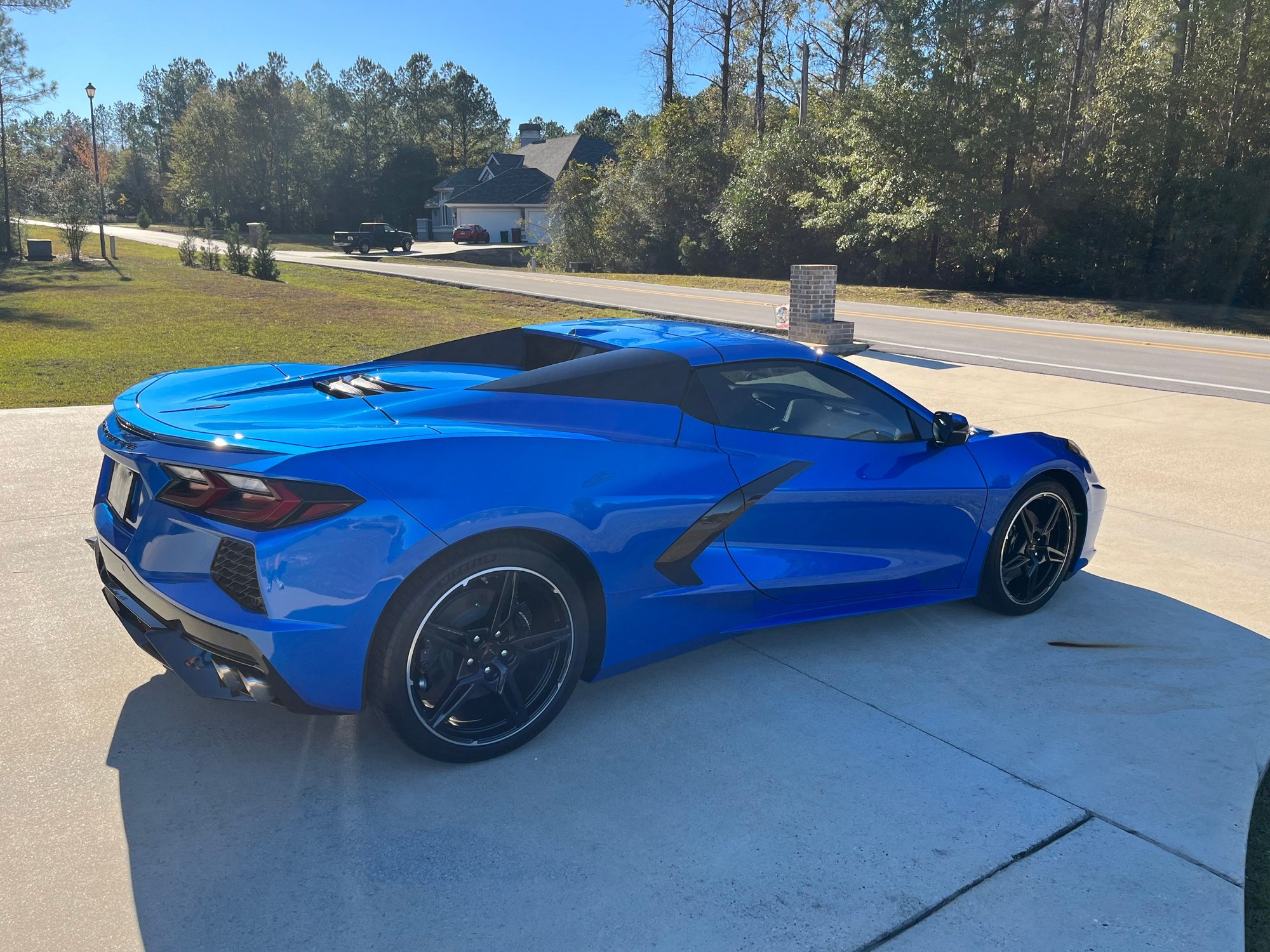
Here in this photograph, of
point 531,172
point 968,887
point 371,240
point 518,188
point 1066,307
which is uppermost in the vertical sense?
point 531,172

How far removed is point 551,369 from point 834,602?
5.07 feet

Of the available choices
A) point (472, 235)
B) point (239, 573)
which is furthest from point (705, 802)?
point (472, 235)

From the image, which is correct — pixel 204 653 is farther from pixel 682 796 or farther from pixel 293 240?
pixel 293 240

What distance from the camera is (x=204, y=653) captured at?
2.97 metres

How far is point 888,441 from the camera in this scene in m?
4.19

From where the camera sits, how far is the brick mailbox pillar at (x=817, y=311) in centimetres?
1529

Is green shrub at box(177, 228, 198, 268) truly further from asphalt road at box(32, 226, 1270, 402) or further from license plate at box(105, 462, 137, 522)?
license plate at box(105, 462, 137, 522)

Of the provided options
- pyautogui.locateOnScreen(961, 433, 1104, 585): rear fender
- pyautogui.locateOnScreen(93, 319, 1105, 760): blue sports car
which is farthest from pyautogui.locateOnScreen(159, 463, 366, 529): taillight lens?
pyautogui.locateOnScreen(961, 433, 1104, 585): rear fender

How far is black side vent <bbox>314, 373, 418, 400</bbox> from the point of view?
3.73 metres

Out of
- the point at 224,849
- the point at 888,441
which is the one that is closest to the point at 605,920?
the point at 224,849

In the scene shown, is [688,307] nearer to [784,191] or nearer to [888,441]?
[784,191]

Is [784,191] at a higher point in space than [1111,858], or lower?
higher

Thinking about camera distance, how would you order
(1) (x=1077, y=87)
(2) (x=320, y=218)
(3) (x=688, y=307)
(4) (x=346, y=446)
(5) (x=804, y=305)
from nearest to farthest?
(4) (x=346, y=446), (5) (x=804, y=305), (3) (x=688, y=307), (1) (x=1077, y=87), (2) (x=320, y=218)

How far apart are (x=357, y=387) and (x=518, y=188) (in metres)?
70.1
